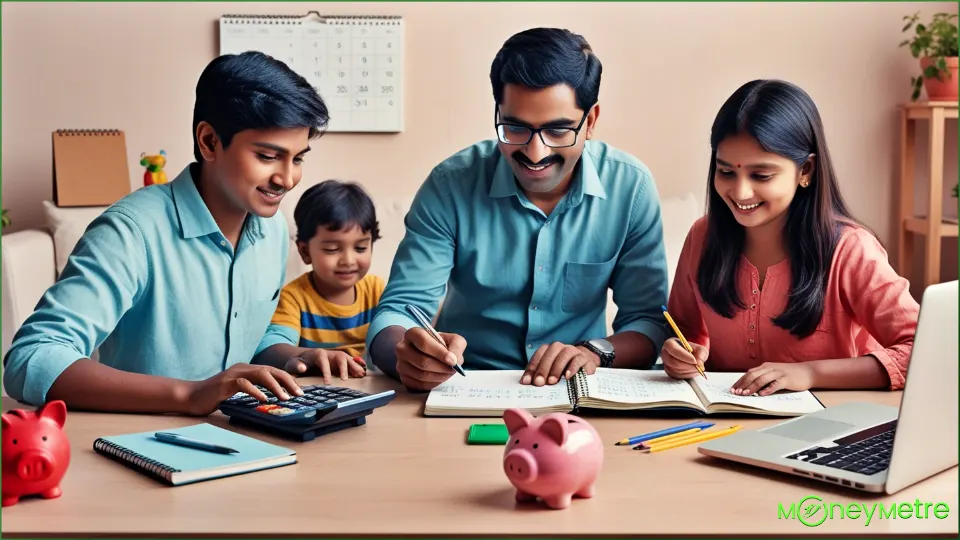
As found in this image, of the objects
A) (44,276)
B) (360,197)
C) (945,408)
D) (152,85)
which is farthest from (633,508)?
(152,85)

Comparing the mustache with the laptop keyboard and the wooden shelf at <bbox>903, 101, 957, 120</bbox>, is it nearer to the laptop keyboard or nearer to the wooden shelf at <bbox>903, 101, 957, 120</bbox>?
the laptop keyboard

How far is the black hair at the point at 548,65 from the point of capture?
66.9 inches

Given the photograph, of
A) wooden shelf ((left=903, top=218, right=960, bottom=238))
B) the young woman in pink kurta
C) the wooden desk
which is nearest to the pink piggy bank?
the wooden desk

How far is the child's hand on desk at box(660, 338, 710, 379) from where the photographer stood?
144cm

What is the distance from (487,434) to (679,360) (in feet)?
Answer: 1.33

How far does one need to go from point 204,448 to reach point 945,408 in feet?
2.63

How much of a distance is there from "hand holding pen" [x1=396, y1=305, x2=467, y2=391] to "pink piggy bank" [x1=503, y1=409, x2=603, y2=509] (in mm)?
440

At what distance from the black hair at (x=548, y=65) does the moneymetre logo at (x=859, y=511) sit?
Answer: 0.97 metres

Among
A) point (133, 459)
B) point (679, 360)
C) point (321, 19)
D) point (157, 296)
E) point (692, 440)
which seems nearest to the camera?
→ point (133, 459)

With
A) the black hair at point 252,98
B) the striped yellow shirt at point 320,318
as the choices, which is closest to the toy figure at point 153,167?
the striped yellow shirt at point 320,318

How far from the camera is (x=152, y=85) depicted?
11.5 feet

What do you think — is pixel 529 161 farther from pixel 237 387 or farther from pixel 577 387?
pixel 237 387

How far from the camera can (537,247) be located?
6.14ft

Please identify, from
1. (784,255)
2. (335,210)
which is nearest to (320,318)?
(335,210)
